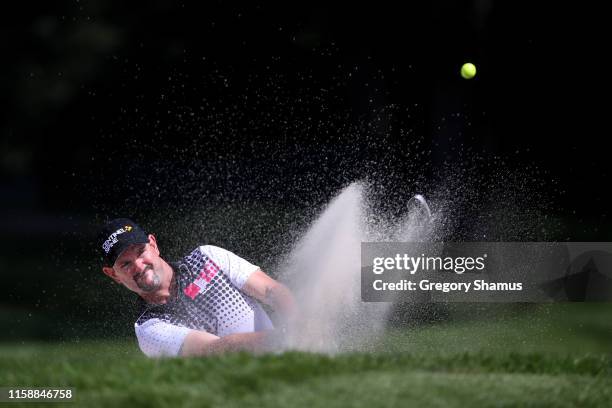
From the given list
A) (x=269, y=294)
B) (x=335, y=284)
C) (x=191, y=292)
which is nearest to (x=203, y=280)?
(x=191, y=292)

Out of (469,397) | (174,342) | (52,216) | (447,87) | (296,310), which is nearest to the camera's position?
(469,397)

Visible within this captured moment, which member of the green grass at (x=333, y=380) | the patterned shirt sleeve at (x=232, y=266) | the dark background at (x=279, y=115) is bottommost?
the green grass at (x=333, y=380)

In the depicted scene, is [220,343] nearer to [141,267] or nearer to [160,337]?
[160,337]

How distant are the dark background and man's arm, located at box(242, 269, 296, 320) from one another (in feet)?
21.0

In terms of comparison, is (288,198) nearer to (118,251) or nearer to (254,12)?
(254,12)

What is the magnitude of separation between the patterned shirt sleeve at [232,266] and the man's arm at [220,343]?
16.0 inches

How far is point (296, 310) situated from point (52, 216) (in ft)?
44.0

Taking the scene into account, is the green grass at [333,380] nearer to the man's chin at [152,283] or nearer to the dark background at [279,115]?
the man's chin at [152,283]

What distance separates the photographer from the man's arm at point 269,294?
19.4ft

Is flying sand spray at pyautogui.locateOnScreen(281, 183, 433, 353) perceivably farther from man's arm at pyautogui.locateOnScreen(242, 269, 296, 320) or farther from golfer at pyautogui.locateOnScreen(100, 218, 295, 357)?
golfer at pyautogui.locateOnScreen(100, 218, 295, 357)

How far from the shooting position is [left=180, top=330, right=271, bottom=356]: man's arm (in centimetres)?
548

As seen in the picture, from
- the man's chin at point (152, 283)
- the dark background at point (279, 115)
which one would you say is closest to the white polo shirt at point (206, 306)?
the man's chin at point (152, 283)

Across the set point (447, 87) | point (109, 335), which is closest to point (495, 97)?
point (447, 87)

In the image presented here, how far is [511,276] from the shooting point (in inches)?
348
